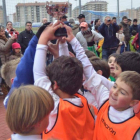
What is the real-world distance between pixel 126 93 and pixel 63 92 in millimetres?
423

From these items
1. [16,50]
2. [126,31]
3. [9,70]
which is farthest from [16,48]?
[126,31]

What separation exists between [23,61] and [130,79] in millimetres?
736

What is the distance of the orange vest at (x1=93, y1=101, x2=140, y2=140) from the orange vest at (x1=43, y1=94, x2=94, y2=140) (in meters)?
0.11

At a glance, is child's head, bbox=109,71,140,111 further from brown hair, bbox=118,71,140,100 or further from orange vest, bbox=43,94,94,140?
orange vest, bbox=43,94,94,140

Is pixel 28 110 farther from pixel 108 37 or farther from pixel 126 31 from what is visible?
pixel 126 31

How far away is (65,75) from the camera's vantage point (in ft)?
5.16

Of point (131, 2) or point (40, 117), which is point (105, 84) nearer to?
point (40, 117)

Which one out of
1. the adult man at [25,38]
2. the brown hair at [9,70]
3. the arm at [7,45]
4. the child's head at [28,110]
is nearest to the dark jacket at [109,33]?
the adult man at [25,38]

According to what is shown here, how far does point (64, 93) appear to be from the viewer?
162 cm

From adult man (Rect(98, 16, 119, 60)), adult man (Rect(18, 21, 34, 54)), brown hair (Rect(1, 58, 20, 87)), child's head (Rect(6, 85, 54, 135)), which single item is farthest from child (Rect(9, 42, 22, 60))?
child's head (Rect(6, 85, 54, 135))

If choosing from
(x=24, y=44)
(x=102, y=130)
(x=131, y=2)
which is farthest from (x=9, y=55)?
(x=131, y=2)

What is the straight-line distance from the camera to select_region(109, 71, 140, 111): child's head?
5.17 ft

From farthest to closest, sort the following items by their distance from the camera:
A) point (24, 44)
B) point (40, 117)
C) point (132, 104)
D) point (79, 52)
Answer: point (24, 44) < point (79, 52) < point (132, 104) < point (40, 117)

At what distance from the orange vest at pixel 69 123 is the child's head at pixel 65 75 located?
0.32 feet
